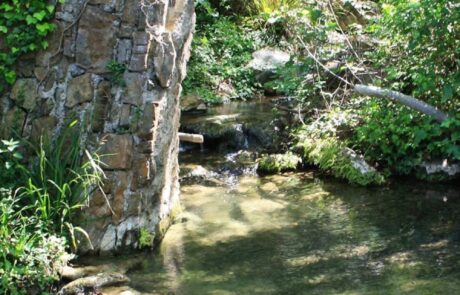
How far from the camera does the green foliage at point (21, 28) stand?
561cm

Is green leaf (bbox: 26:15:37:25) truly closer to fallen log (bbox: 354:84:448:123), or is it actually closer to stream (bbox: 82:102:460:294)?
stream (bbox: 82:102:460:294)

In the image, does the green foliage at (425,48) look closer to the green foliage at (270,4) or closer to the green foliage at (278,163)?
the green foliage at (278,163)

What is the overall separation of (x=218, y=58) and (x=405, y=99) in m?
6.33

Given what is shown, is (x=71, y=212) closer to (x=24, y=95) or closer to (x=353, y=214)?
(x=24, y=95)

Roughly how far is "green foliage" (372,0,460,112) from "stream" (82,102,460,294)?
1326 mm

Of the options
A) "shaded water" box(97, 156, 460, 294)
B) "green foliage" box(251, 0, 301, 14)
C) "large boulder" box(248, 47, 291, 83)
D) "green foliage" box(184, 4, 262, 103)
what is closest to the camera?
"shaded water" box(97, 156, 460, 294)

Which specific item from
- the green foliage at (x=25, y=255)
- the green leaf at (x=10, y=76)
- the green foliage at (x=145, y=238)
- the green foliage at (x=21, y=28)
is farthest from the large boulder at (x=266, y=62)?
the green foliage at (x=25, y=255)

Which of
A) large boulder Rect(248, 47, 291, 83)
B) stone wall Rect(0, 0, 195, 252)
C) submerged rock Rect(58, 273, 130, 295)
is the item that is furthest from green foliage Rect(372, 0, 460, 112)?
submerged rock Rect(58, 273, 130, 295)

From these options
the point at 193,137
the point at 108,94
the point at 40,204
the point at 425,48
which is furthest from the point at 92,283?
the point at 425,48

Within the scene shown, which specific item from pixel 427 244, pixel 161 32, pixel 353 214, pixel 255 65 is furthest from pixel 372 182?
pixel 255 65

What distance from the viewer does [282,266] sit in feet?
18.4

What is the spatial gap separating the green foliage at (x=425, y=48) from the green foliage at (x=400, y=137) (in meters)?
0.33

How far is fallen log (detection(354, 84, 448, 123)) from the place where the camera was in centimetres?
753

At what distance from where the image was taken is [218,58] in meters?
13.3
